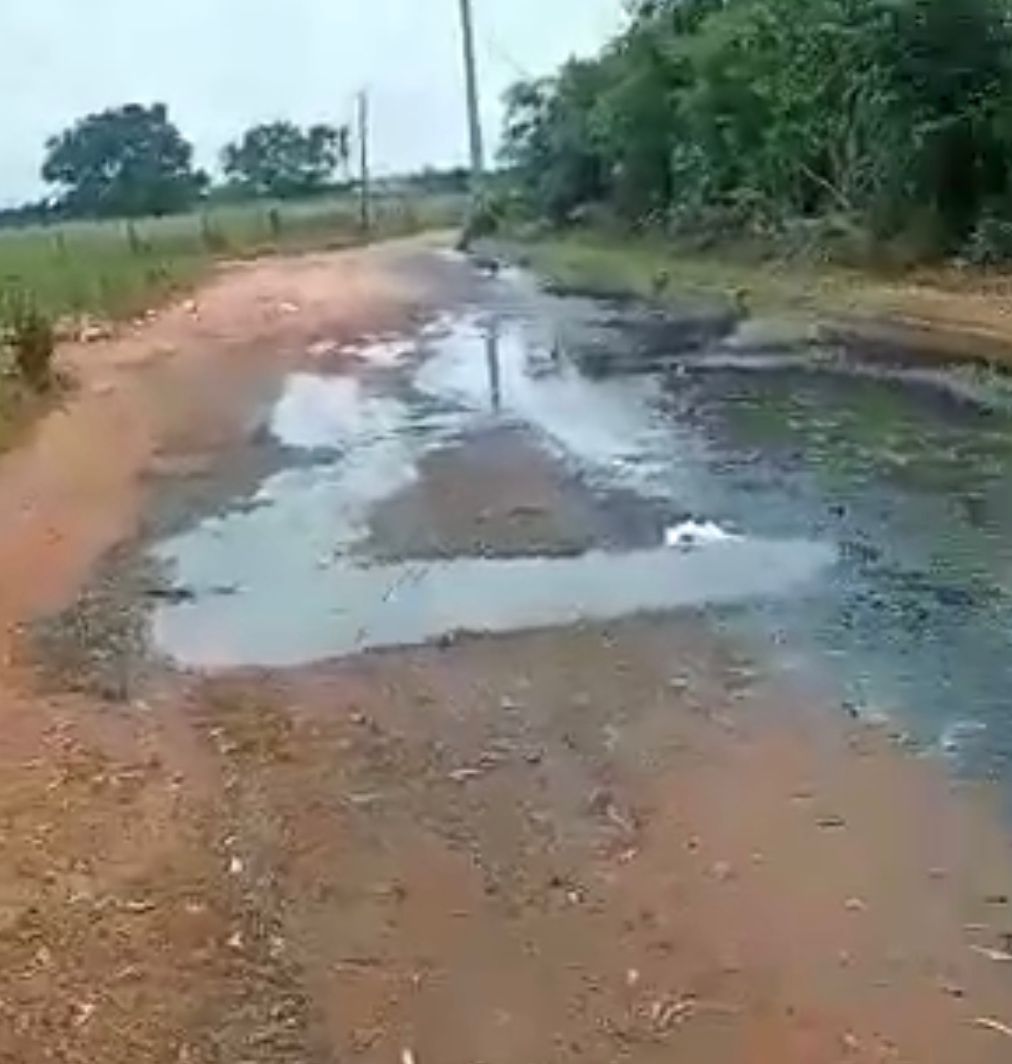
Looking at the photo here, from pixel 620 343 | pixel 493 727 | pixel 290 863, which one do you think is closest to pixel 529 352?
pixel 620 343

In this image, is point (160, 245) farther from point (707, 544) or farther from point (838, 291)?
point (707, 544)

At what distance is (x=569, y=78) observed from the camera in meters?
52.1

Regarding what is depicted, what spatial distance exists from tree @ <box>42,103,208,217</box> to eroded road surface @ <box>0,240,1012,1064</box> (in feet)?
250

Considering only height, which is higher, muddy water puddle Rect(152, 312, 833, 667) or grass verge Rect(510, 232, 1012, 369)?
muddy water puddle Rect(152, 312, 833, 667)

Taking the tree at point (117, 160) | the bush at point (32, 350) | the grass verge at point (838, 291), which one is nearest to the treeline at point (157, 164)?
the tree at point (117, 160)

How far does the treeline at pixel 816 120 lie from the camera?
90.1 feet

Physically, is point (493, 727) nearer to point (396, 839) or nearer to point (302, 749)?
point (302, 749)

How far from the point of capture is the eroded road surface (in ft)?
16.8

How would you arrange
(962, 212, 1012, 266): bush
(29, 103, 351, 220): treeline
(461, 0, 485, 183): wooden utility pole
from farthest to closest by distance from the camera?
(29, 103, 351, 220): treeline, (461, 0, 485, 183): wooden utility pole, (962, 212, 1012, 266): bush

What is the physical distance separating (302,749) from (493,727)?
714mm

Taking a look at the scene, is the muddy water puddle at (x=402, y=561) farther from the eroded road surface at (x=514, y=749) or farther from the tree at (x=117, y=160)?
the tree at (x=117, y=160)

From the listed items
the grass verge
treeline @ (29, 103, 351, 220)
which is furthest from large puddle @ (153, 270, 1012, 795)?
treeline @ (29, 103, 351, 220)

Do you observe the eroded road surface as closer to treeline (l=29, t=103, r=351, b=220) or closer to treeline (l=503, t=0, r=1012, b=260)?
treeline (l=503, t=0, r=1012, b=260)

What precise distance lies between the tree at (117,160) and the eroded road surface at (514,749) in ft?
250
